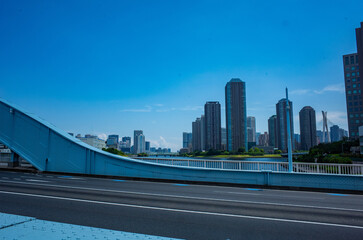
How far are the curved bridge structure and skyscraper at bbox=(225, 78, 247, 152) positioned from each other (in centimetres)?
14944

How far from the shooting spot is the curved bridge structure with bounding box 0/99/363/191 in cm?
1512

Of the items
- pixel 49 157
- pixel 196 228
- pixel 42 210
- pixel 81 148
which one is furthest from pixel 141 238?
pixel 49 157

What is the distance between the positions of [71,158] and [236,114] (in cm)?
16055

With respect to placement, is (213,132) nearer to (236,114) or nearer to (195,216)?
(236,114)

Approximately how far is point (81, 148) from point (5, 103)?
7.57 metres

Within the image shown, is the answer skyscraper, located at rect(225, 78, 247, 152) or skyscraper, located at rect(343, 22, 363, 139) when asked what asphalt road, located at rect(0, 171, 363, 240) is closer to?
skyscraper, located at rect(343, 22, 363, 139)

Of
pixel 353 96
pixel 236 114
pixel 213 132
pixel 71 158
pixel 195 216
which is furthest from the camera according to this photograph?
pixel 213 132

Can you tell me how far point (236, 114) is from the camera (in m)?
171

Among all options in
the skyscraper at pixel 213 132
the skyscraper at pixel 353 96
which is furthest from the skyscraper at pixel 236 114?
the skyscraper at pixel 353 96

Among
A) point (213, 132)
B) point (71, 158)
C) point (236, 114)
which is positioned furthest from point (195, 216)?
point (213, 132)

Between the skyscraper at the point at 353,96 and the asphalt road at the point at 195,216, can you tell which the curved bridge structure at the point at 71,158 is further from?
the skyscraper at the point at 353,96

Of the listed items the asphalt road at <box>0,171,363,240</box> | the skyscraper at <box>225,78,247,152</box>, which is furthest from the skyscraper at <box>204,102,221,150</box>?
the asphalt road at <box>0,171,363,240</box>

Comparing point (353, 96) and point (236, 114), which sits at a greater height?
point (353, 96)

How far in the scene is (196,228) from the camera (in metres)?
5.49
